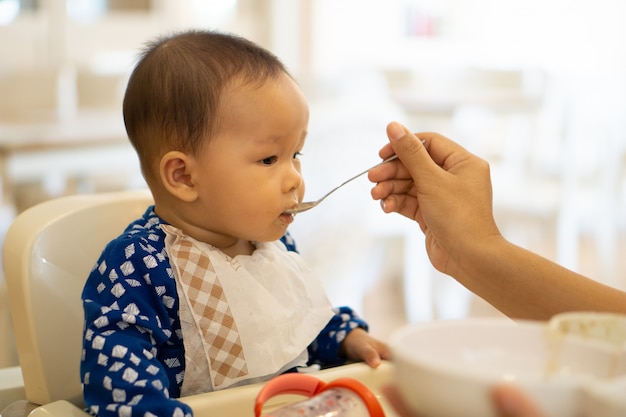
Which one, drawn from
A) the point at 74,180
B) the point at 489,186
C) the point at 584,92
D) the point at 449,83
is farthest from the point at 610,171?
the point at 489,186

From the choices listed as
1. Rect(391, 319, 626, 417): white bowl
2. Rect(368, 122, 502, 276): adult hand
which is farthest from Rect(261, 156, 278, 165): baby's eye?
Rect(391, 319, 626, 417): white bowl

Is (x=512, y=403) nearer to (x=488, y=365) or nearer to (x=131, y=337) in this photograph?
(x=488, y=365)

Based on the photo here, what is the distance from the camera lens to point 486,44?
5.55 meters

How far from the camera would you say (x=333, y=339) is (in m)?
1.06

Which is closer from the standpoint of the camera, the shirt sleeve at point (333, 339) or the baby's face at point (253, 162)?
the baby's face at point (253, 162)

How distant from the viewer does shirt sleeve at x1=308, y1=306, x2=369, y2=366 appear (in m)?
1.06

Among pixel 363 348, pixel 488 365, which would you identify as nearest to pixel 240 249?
pixel 363 348

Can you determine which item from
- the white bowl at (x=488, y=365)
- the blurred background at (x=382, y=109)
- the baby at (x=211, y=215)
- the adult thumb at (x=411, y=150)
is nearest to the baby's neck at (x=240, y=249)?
the baby at (x=211, y=215)

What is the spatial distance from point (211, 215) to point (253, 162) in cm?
8

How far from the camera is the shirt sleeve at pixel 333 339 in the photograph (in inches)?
41.6

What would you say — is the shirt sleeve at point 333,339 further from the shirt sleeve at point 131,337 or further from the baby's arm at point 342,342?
the shirt sleeve at point 131,337

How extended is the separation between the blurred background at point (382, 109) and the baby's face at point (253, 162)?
72cm

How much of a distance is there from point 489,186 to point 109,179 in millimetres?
3472

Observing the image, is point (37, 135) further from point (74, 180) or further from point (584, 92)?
point (584, 92)
